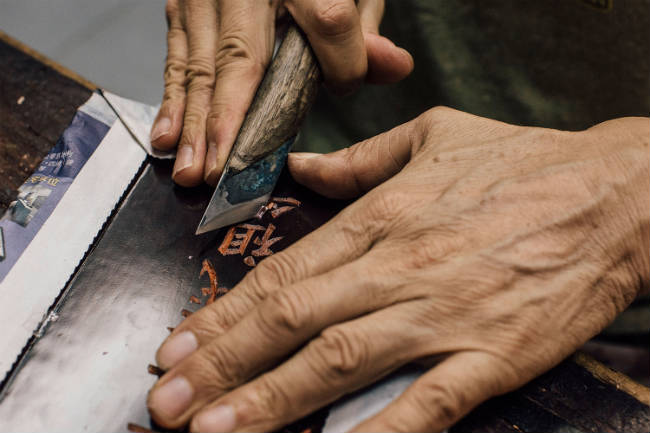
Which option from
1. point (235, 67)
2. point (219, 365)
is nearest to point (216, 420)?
point (219, 365)

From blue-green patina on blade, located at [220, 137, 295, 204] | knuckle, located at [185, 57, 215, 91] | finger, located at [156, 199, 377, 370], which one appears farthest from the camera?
knuckle, located at [185, 57, 215, 91]

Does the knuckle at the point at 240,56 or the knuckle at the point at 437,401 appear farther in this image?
the knuckle at the point at 240,56

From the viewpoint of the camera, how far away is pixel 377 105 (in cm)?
182

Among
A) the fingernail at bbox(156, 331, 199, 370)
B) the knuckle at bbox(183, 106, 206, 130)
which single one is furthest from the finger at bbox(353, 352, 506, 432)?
the knuckle at bbox(183, 106, 206, 130)

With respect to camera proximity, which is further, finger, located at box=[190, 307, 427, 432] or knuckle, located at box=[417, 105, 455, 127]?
knuckle, located at box=[417, 105, 455, 127]

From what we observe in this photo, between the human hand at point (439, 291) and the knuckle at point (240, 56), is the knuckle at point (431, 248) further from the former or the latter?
the knuckle at point (240, 56)

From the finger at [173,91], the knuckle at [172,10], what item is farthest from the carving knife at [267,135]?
the knuckle at [172,10]

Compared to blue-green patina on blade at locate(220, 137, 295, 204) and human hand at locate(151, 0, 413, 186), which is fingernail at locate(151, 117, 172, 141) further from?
blue-green patina on blade at locate(220, 137, 295, 204)

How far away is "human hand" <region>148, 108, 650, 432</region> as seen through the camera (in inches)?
30.4

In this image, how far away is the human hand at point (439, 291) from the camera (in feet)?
2.53

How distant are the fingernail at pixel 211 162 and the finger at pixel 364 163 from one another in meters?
0.23

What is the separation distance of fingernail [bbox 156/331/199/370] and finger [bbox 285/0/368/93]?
854mm

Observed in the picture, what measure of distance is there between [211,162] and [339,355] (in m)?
0.65

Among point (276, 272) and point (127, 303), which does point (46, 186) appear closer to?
point (127, 303)
